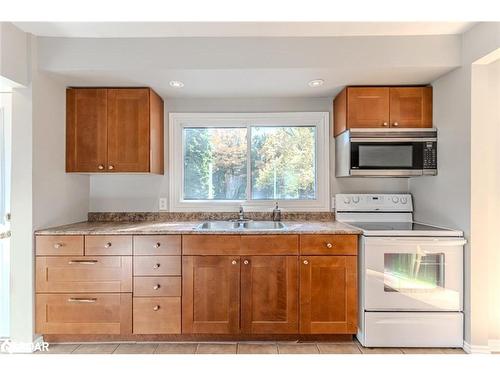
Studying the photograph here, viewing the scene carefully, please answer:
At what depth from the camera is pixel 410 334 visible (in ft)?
7.40

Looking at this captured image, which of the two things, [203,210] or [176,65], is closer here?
[176,65]

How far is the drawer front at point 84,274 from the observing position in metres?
2.29

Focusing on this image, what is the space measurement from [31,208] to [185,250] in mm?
1110

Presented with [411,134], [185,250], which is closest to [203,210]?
[185,250]

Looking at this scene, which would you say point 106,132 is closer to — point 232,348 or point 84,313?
point 84,313

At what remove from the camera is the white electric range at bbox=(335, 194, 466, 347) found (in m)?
2.24

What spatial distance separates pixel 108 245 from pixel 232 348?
115cm

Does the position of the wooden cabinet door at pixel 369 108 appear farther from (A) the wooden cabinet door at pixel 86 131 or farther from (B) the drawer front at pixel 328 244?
(A) the wooden cabinet door at pixel 86 131

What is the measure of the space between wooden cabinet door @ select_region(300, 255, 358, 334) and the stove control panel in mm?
693

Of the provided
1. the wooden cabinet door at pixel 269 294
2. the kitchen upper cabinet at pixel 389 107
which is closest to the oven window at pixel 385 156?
the kitchen upper cabinet at pixel 389 107

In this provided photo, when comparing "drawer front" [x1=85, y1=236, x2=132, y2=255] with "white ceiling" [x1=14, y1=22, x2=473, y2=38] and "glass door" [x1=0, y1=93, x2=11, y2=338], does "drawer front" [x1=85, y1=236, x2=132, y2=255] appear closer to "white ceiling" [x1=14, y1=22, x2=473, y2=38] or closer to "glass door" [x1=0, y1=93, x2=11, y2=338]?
"glass door" [x1=0, y1=93, x2=11, y2=338]

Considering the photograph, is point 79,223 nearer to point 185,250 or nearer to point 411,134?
point 185,250

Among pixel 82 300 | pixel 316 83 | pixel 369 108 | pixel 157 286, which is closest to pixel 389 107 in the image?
pixel 369 108

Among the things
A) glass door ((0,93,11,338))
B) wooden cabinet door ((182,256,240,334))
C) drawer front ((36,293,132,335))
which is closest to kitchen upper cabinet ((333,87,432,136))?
wooden cabinet door ((182,256,240,334))
